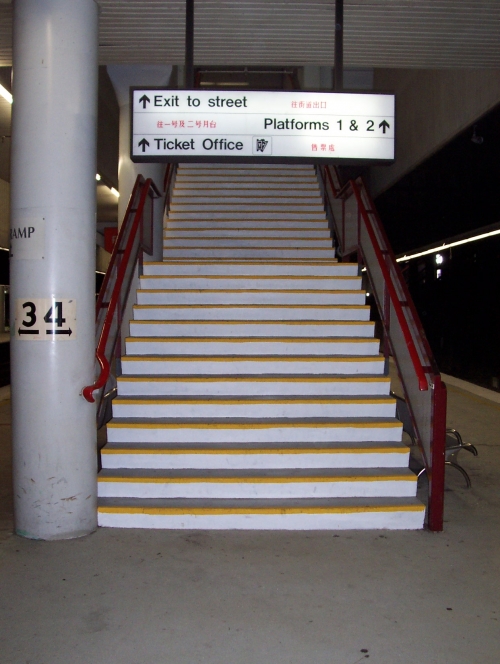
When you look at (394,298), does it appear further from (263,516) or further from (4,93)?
(4,93)

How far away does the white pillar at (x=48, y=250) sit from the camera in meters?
3.81

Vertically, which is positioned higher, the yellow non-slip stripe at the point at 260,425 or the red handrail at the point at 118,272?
the red handrail at the point at 118,272

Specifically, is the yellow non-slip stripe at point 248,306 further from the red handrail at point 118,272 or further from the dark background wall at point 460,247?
the dark background wall at point 460,247

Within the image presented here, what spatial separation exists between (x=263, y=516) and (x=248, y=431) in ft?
2.68

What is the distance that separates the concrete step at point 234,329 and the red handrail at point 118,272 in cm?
49

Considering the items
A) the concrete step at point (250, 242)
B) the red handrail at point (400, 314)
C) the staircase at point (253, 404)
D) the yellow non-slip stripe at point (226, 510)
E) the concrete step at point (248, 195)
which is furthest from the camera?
the concrete step at point (248, 195)

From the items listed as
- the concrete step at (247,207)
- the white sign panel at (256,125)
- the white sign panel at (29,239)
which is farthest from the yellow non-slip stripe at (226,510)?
the concrete step at (247,207)

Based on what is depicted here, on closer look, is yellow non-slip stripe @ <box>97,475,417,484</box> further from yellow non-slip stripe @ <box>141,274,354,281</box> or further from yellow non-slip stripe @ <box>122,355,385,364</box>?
yellow non-slip stripe @ <box>141,274,354,281</box>

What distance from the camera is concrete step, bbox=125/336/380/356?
5586mm

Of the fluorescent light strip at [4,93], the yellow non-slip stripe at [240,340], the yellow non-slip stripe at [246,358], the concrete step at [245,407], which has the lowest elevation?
the concrete step at [245,407]

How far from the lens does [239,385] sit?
5.13 meters

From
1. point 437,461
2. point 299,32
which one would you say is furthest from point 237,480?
point 299,32

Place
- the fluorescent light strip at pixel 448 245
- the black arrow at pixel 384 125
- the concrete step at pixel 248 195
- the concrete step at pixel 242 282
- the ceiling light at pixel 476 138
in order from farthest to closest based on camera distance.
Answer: the concrete step at pixel 248 195 → the fluorescent light strip at pixel 448 245 → the ceiling light at pixel 476 138 → the concrete step at pixel 242 282 → the black arrow at pixel 384 125

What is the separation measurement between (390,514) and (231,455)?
4.13 ft
